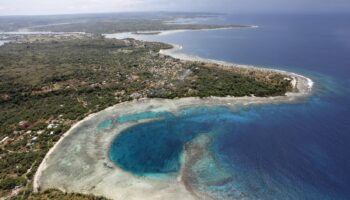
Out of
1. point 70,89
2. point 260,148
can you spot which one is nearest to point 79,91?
point 70,89

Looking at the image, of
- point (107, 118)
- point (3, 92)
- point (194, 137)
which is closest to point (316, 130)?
point (194, 137)

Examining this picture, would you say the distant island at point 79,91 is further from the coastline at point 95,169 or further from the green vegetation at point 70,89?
the coastline at point 95,169

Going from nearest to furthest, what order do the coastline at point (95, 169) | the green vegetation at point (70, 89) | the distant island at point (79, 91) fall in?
the coastline at point (95, 169) < the distant island at point (79, 91) < the green vegetation at point (70, 89)

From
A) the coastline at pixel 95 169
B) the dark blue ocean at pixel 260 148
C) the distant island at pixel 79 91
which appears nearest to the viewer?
the coastline at pixel 95 169

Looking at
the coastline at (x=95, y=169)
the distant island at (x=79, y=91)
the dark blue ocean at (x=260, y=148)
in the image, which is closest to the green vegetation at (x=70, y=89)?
the distant island at (x=79, y=91)

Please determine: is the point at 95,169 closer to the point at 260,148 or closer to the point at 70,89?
the point at 260,148

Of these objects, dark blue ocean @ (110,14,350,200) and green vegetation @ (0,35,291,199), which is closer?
dark blue ocean @ (110,14,350,200)

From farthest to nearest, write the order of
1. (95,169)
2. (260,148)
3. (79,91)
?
(79,91) < (260,148) < (95,169)

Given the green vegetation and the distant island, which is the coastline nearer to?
the distant island

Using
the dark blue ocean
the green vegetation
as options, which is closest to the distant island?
the green vegetation
